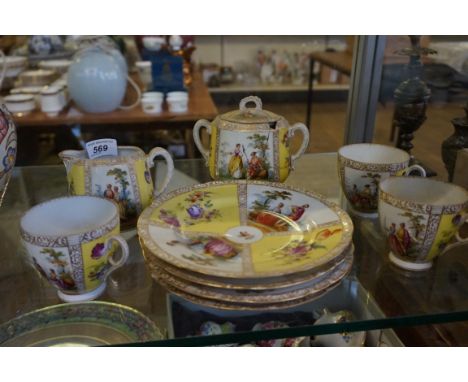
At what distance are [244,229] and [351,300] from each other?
0.45ft

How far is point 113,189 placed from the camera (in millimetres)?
543

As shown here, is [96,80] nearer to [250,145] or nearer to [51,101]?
[51,101]

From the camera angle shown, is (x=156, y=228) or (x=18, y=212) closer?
(x=156, y=228)

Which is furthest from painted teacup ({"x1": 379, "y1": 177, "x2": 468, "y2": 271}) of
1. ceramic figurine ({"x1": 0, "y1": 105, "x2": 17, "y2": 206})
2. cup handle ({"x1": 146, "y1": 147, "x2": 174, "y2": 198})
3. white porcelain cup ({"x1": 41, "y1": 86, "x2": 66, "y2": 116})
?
white porcelain cup ({"x1": 41, "y1": 86, "x2": 66, "y2": 116})

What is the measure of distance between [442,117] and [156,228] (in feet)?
1.84

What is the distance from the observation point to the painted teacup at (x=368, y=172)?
584mm

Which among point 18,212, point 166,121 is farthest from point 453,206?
point 166,121

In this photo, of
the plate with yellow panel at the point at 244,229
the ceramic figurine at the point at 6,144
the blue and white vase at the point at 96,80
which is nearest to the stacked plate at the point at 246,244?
the plate with yellow panel at the point at 244,229

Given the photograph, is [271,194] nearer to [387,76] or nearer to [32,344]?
[32,344]

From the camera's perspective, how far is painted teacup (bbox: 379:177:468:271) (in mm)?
466

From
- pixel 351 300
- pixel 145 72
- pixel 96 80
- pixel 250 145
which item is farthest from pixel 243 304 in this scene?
pixel 145 72

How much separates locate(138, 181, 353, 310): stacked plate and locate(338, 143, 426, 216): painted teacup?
7cm

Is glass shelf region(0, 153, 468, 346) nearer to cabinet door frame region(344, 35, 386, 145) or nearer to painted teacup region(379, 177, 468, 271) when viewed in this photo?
painted teacup region(379, 177, 468, 271)

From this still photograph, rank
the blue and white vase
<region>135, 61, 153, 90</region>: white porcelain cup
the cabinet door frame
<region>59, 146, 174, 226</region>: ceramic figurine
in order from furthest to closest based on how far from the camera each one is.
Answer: <region>135, 61, 153, 90</region>: white porcelain cup
the blue and white vase
the cabinet door frame
<region>59, 146, 174, 226</region>: ceramic figurine
